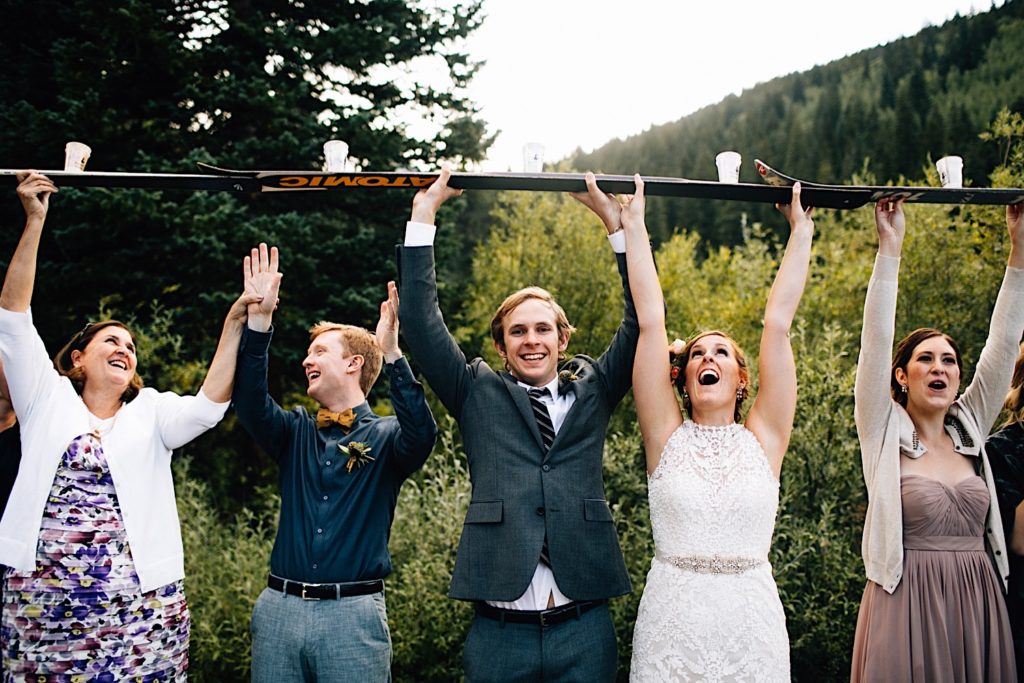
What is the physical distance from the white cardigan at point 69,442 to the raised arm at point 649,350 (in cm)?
176

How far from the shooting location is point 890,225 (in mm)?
3086

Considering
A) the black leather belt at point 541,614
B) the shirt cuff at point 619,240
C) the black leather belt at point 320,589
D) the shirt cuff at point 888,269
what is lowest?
the black leather belt at point 541,614

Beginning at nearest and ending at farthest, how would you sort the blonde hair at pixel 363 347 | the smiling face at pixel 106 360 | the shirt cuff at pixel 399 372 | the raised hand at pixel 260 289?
1. the shirt cuff at pixel 399 372
2. the raised hand at pixel 260 289
3. the smiling face at pixel 106 360
4. the blonde hair at pixel 363 347

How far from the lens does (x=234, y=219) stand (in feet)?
26.0

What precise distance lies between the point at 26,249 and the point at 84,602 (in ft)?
4.47

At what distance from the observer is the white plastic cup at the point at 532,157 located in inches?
112

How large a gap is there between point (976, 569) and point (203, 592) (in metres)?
4.97

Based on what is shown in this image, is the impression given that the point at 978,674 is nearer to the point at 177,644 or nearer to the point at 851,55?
the point at 177,644

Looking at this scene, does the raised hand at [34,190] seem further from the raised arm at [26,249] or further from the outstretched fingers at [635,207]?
the outstretched fingers at [635,207]

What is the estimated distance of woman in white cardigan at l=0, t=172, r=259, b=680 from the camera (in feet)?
9.39

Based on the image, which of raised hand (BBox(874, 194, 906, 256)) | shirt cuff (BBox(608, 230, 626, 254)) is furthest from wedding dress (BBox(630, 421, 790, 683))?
raised hand (BBox(874, 194, 906, 256))

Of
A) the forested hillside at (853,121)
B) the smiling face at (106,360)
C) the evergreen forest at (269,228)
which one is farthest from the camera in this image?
the forested hillside at (853,121)

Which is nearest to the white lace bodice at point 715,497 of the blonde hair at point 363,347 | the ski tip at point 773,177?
the ski tip at point 773,177

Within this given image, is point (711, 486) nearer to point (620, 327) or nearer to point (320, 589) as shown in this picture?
point (620, 327)
